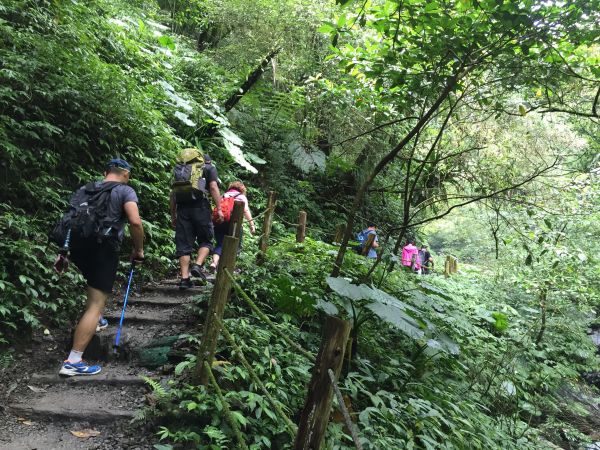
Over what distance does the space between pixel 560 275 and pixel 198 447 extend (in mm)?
7467

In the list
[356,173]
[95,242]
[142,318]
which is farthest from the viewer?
[356,173]

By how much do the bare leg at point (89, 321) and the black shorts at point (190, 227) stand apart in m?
1.82

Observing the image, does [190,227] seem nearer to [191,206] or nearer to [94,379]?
[191,206]

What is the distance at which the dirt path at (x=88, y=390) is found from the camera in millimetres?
2940

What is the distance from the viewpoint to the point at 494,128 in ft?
27.8

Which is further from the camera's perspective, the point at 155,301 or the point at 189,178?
the point at 189,178

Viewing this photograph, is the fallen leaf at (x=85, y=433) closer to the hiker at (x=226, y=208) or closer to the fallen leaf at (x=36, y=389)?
the fallen leaf at (x=36, y=389)

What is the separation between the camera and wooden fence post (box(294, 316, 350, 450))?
1820 millimetres

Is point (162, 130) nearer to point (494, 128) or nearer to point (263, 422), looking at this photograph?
point (263, 422)

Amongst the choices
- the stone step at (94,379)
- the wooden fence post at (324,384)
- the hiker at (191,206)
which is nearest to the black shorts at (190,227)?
the hiker at (191,206)

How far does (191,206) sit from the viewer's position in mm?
5566

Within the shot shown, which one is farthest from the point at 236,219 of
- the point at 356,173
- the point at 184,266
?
the point at 356,173

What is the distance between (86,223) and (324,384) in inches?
110

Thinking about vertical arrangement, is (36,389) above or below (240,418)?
below
